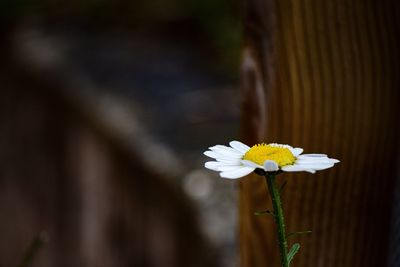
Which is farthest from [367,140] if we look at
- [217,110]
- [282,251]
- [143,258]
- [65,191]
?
[65,191]

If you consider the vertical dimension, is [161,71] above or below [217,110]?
above

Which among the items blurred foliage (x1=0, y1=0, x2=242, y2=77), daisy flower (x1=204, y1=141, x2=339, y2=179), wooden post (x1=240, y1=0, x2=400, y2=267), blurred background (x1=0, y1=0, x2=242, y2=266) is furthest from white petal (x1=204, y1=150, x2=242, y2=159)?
blurred foliage (x1=0, y1=0, x2=242, y2=77)

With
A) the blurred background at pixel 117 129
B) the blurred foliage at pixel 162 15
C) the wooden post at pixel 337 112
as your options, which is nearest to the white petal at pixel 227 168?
the wooden post at pixel 337 112

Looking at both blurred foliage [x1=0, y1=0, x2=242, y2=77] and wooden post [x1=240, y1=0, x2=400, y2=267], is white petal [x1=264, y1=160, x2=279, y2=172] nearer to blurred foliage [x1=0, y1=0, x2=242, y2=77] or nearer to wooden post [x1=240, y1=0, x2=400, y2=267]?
wooden post [x1=240, y1=0, x2=400, y2=267]

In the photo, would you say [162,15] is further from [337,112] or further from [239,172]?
[239,172]

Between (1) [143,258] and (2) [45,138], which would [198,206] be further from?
(2) [45,138]

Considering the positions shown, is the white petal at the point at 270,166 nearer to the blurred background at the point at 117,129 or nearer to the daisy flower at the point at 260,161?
the daisy flower at the point at 260,161

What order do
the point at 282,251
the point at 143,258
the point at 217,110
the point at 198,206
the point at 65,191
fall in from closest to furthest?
the point at 282,251, the point at 198,206, the point at 143,258, the point at 217,110, the point at 65,191
